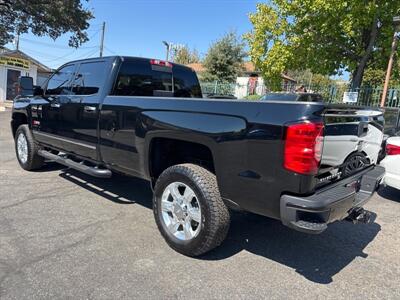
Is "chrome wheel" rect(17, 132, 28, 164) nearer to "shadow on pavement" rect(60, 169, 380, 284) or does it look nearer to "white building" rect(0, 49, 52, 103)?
"shadow on pavement" rect(60, 169, 380, 284)

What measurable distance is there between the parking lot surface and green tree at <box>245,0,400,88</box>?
11041 mm

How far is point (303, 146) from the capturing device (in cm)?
264

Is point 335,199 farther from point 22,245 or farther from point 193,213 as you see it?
point 22,245

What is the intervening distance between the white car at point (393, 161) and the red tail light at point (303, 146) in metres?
3.47

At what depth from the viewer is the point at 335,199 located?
282cm

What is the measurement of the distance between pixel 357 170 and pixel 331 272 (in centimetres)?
104

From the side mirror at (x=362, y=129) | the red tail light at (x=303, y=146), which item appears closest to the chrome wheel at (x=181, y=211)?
the red tail light at (x=303, y=146)

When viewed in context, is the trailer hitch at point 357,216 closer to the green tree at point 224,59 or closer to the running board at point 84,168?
the running board at point 84,168

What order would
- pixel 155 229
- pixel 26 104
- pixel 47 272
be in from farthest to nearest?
1. pixel 26 104
2. pixel 155 229
3. pixel 47 272

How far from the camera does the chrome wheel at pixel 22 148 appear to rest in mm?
6455

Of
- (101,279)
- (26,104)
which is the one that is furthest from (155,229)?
(26,104)

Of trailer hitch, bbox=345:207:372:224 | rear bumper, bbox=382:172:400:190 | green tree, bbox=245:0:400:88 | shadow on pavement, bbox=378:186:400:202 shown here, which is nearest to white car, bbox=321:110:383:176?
trailer hitch, bbox=345:207:372:224

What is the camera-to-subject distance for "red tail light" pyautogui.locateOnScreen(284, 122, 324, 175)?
2.63 m

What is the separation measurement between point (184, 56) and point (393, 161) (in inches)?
2060
